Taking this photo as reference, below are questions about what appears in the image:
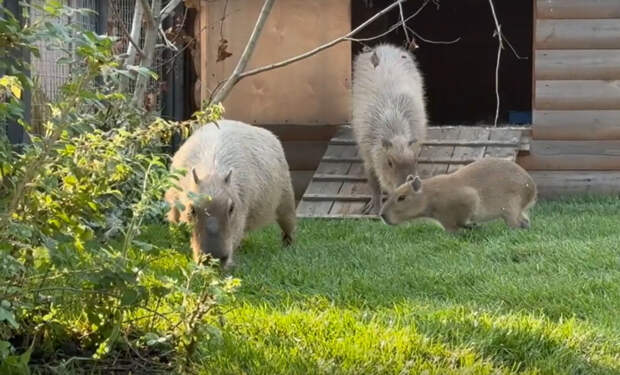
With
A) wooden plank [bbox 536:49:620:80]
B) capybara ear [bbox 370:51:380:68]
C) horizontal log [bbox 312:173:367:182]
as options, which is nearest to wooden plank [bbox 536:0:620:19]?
wooden plank [bbox 536:49:620:80]

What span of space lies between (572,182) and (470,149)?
1218mm

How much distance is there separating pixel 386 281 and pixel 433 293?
1.10 ft

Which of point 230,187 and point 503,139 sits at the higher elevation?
point 230,187

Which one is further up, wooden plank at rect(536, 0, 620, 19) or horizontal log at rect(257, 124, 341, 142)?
wooden plank at rect(536, 0, 620, 19)

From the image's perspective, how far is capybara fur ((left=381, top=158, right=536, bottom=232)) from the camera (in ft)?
27.1

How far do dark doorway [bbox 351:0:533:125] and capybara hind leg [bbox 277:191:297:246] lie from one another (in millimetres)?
9831

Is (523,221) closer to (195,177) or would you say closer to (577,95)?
(577,95)

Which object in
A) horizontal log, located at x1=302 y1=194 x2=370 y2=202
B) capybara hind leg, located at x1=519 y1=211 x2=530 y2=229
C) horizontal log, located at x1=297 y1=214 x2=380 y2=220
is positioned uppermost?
capybara hind leg, located at x1=519 y1=211 x2=530 y2=229

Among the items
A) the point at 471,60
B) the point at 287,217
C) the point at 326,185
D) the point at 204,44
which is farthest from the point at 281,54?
the point at 471,60

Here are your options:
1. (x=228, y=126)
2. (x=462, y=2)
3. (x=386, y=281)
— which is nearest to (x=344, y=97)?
(x=228, y=126)

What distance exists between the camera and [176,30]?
9578 mm

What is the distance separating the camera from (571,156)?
10922 mm

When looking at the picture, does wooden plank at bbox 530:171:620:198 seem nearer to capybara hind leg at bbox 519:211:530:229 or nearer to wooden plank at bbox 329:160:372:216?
wooden plank at bbox 329:160:372:216

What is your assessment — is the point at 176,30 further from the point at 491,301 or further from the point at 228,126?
the point at 491,301
